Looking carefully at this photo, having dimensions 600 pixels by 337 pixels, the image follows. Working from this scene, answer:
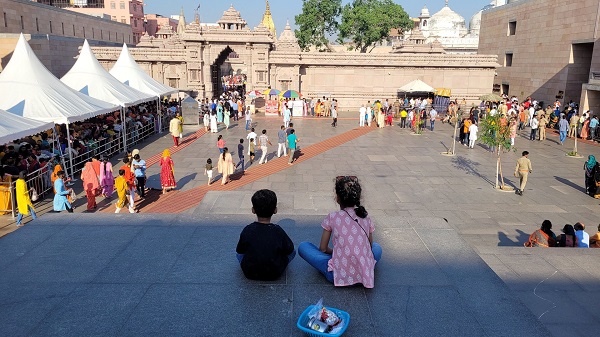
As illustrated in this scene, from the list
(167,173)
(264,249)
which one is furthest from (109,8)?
(264,249)

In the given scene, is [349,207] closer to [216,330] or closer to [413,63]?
[216,330]

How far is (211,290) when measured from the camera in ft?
14.7

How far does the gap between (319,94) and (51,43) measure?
21739mm

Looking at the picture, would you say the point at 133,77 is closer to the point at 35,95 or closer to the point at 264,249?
the point at 35,95

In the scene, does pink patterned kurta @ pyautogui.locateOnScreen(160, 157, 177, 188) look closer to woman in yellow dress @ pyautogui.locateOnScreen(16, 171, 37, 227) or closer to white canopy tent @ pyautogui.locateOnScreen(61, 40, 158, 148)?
woman in yellow dress @ pyautogui.locateOnScreen(16, 171, 37, 227)

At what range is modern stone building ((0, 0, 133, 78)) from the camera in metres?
32.6

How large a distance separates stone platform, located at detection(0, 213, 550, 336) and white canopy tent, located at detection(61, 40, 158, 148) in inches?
493

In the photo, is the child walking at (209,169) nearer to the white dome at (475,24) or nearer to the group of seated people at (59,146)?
the group of seated people at (59,146)

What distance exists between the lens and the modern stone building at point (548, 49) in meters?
26.6

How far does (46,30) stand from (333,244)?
147 ft

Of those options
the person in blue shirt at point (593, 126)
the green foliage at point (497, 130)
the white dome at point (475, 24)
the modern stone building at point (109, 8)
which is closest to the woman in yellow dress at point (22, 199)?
the green foliage at point (497, 130)

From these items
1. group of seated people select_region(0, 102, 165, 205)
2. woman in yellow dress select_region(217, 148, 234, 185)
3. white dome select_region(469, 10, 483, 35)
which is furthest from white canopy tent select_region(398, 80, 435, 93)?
white dome select_region(469, 10, 483, 35)

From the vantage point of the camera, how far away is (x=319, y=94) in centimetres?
3192

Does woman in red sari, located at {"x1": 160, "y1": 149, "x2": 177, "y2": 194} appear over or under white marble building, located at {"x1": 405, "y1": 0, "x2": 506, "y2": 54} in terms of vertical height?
under
